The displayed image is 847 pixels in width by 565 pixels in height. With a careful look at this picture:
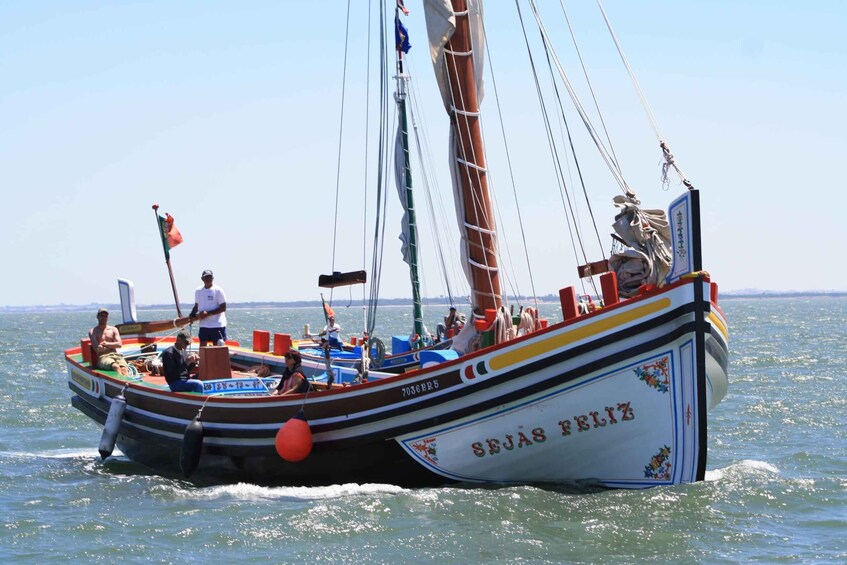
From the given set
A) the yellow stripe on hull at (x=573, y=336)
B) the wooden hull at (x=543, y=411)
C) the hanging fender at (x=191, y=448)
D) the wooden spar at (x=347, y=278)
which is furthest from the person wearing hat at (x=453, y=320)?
the yellow stripe on hull at (x=573, y=336)

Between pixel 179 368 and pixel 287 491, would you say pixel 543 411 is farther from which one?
pixel 179 368

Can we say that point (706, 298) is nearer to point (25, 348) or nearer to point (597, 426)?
point (597, 426)

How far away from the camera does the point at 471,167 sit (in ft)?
49.6

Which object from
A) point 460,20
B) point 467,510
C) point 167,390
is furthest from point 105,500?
point 460,20

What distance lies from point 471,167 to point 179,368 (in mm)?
4827

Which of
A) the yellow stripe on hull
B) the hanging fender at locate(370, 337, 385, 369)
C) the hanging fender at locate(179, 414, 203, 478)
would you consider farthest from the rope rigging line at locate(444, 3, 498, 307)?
the hanging fender at locate(370, 337, 385, 369)

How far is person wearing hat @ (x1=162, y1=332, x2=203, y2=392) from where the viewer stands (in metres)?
16.0

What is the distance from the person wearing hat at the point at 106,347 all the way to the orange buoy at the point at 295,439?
5128mm

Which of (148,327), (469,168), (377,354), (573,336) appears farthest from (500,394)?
(148,327)

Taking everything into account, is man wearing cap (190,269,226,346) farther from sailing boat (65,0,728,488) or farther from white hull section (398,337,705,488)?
white hull section (398,337,705,488)

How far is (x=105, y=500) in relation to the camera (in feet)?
48.5

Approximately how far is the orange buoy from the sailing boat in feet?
0.06

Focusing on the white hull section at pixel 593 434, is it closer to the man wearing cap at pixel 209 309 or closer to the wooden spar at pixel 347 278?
the wooden spar at pixel 347 278

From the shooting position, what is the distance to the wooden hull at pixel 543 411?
479 inches
